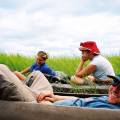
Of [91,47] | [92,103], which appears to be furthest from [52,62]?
[92,103]

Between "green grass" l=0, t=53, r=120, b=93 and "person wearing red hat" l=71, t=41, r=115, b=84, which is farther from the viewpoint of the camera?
"green grass" l=0, t=53, r=120, b=93

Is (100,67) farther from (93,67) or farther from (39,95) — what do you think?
(39,95)

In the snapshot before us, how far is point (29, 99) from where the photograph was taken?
3.96 m

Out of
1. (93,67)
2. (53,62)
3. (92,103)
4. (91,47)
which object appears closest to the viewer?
(92,103)

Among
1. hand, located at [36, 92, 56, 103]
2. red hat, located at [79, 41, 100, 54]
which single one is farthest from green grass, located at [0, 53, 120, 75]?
hand, located at [36, 92, 56, 103]

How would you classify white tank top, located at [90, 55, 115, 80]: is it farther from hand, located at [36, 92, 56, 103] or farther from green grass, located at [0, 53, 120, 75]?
green grass, located at [0, 53, 120, 75]

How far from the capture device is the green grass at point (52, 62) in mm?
12656

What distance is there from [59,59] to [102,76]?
5634 mm

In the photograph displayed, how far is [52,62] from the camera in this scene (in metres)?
13.4

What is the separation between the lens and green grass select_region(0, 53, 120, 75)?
1266cm

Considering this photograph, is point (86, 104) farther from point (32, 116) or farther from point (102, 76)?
point (102, 76)

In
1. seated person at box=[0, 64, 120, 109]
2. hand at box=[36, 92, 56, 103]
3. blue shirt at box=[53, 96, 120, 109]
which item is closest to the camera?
seated person at box=[0, 64, 120, 109]

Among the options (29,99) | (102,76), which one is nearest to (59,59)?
(102,76)

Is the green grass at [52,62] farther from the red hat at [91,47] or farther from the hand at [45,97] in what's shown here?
the hand at [45,97]
